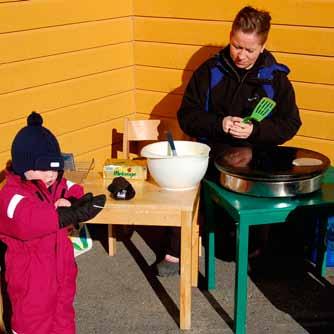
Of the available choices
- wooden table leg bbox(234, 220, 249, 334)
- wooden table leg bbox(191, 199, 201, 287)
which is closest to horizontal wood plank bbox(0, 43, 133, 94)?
wooden table leg bbox(191, 199, 201, 287)

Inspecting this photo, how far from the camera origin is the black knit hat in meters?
3.21

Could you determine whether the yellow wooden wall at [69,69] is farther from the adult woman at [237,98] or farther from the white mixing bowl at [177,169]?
the white mixing bowl at [177,169]

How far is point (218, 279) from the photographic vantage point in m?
4.50

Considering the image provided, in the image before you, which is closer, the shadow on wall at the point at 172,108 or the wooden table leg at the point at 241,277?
the wooden table leg at the point at 241,277

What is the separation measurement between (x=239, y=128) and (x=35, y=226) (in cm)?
145

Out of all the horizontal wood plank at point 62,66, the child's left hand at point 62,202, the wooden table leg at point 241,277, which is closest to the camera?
the child's left hand at point 62,202

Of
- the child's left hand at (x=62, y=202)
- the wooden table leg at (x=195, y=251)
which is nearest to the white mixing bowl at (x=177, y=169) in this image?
the wooden table leg at (x=195, y=251)

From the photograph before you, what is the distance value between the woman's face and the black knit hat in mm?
1372

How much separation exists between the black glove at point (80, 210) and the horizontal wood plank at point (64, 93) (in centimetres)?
125

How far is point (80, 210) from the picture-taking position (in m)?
3.29

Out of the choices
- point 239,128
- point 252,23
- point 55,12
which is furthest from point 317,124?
point 55,12

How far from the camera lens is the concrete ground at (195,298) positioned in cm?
400

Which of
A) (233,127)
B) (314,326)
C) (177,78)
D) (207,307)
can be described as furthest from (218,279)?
(177,78)

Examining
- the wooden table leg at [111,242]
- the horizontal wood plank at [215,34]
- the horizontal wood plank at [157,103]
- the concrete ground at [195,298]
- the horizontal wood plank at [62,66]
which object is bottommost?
the concrete ground at [195,298]
